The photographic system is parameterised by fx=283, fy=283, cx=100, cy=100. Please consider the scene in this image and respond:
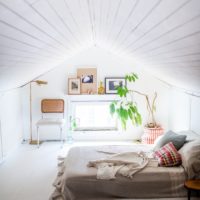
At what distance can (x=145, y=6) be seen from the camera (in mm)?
1359

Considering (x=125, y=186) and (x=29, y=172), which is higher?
(x=125, y=186)

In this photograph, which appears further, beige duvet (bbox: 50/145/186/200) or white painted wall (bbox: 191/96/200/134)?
white painted wall (bbox: 191/96/200/134)

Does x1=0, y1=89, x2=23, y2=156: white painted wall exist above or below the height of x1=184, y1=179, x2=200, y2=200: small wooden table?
above

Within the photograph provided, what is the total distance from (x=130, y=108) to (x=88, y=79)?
1.07m

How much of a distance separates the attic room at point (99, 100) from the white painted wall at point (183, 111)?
0.05 feet

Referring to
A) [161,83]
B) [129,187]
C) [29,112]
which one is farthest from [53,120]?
[129,187]

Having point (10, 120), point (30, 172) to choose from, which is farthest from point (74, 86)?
point (30, 172)

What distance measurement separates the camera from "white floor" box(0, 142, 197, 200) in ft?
11.5

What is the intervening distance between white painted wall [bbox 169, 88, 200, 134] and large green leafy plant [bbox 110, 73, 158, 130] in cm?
41

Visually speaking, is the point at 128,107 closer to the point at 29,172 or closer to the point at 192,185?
the point at 29,172

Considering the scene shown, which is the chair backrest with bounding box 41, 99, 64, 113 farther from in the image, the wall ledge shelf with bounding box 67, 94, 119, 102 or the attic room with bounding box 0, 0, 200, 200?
the wall ledge shelf with bounding box 67, 94, 119, 102

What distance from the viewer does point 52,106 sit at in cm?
580

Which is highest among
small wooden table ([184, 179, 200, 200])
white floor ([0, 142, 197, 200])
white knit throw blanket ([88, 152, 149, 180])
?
white knit throw blanket ([88, 152, 149, 180])

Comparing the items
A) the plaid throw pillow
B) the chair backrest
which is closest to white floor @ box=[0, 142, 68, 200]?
the chair backrest
